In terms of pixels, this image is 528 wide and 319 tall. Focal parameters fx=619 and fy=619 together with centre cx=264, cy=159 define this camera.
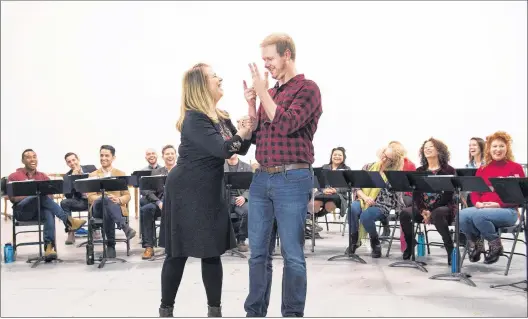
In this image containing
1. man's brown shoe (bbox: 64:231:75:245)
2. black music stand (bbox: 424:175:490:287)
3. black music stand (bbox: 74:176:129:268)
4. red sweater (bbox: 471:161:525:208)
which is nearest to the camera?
black music stand (bbox: 424:175:490:287)

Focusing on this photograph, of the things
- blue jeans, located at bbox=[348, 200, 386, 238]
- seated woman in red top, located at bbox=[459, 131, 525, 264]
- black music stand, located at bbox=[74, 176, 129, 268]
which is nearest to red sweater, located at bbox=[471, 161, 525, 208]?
seated woman in red top, located at bbox=[459, 131, 525, 264]

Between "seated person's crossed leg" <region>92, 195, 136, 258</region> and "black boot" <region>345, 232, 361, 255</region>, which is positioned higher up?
"seated person's crossed leg" <region>92, 195, 136, 258</region>

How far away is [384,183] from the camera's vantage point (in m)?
5.41

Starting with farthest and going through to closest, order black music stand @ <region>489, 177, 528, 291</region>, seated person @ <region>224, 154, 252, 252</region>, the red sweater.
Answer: seated person @ <region>224, 154, 252, 252</region> < the red sweater < black music stand @ <region>489, 177, 528, 291</region>

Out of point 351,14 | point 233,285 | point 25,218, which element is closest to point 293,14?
point 351,14

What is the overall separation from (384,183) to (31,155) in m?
3.50

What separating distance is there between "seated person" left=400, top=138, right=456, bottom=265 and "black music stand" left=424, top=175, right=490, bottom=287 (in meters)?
0.51

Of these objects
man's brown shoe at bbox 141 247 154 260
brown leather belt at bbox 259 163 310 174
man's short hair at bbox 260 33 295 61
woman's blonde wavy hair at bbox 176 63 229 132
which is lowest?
man's brown shoe at bbox 141 247 154 260

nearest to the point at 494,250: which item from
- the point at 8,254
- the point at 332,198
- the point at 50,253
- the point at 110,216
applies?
the point at 332,198

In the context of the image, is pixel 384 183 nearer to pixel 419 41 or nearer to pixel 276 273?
pixel 276 273

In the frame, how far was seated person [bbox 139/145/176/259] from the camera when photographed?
5844 millimetres

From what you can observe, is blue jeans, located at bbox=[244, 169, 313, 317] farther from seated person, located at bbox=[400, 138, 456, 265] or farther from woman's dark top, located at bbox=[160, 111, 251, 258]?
seated person, located at bbox=[400, 138, 456, 265]

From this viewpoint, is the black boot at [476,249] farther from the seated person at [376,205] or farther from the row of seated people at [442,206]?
the seated person at [376,205]

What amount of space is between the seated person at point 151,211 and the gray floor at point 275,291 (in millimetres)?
156
